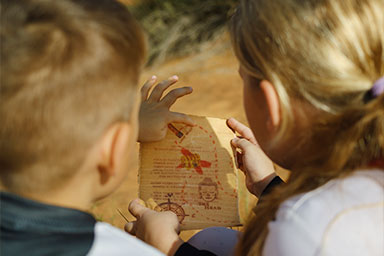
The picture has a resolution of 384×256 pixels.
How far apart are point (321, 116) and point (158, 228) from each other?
0.69 meters

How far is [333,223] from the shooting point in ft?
3.72

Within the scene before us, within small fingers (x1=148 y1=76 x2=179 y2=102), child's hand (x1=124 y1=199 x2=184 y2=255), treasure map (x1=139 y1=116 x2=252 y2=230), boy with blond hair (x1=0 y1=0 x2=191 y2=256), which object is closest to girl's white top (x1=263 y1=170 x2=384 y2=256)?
boy with blond hair (x1=0 y1=0 x2=191 y2=256)

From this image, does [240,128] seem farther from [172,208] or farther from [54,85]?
[54,85]

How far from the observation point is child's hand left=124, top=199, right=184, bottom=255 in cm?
160

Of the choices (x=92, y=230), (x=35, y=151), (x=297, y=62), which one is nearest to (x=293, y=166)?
(x=297, y=62)

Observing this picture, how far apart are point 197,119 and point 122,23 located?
0.79 meters

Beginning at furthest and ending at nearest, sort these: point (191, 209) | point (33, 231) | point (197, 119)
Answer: point (197, 119), point (191, 209), point (33, 231)

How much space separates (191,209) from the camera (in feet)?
5.84

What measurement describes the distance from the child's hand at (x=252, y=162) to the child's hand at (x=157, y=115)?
21 cm

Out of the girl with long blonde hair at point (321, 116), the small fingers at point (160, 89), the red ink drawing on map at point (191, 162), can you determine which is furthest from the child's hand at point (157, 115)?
the girl with long blonde hair at point (321, 116)

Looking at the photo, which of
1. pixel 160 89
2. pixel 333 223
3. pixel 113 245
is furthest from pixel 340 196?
pixel 160 89

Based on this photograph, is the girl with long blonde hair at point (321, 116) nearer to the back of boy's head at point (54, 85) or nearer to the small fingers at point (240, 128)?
the back of boy's head at point (54, 85)

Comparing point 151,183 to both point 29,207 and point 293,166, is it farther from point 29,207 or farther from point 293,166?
point 29,207

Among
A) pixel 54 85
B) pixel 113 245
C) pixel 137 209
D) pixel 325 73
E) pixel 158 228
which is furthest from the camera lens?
pixel 137 209
